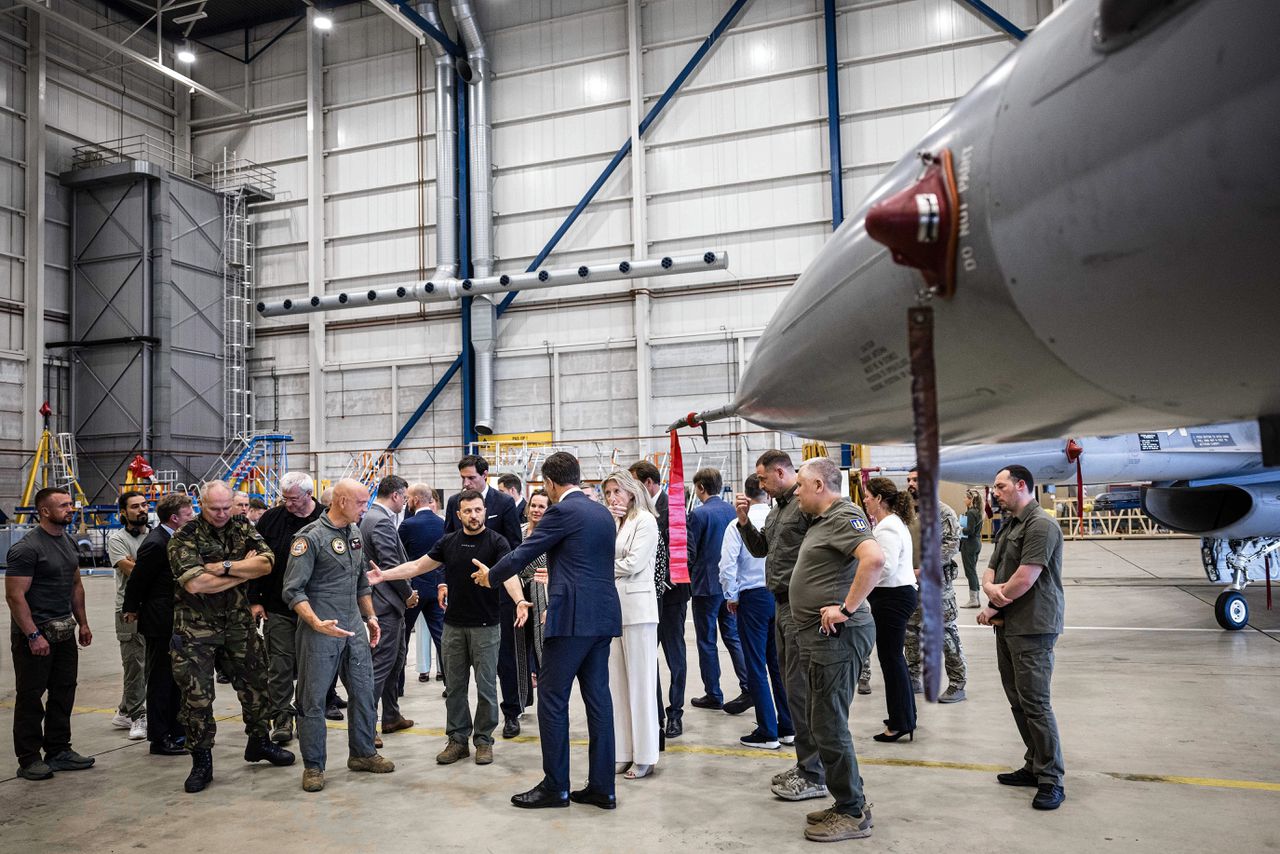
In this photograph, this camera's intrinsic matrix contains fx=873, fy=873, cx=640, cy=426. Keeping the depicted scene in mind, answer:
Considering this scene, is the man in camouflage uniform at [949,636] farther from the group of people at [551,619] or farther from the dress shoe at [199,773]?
the dress shoe at [199,773]

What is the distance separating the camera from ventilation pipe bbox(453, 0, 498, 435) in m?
19.7

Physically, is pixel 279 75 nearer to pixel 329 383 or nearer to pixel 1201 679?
pixel 329 383

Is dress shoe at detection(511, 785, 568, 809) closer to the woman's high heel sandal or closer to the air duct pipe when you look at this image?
the woman's high heel sandal

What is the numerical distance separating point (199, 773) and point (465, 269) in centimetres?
1644

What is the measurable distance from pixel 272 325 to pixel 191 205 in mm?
3432

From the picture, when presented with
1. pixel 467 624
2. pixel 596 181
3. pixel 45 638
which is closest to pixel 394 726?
pixel 467 624

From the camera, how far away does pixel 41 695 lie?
473 cm

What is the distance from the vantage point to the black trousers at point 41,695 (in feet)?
15.3

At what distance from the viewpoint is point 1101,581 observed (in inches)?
493

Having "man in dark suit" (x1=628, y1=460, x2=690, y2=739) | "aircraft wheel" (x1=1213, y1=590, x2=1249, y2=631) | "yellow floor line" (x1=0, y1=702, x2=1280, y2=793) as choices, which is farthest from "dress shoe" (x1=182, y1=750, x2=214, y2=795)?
"aircraft wheel" (x1=1213, y1=590, x2=1249, y2=631)

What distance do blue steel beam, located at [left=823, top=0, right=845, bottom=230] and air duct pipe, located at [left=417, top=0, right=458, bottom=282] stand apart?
27.4 feet

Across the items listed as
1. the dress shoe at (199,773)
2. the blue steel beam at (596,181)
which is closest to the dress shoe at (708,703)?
the dress shoe at (199,773)

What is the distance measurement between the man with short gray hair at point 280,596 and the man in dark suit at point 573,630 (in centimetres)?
157

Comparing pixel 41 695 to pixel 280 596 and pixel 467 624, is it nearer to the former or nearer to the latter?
pixel 280 596
